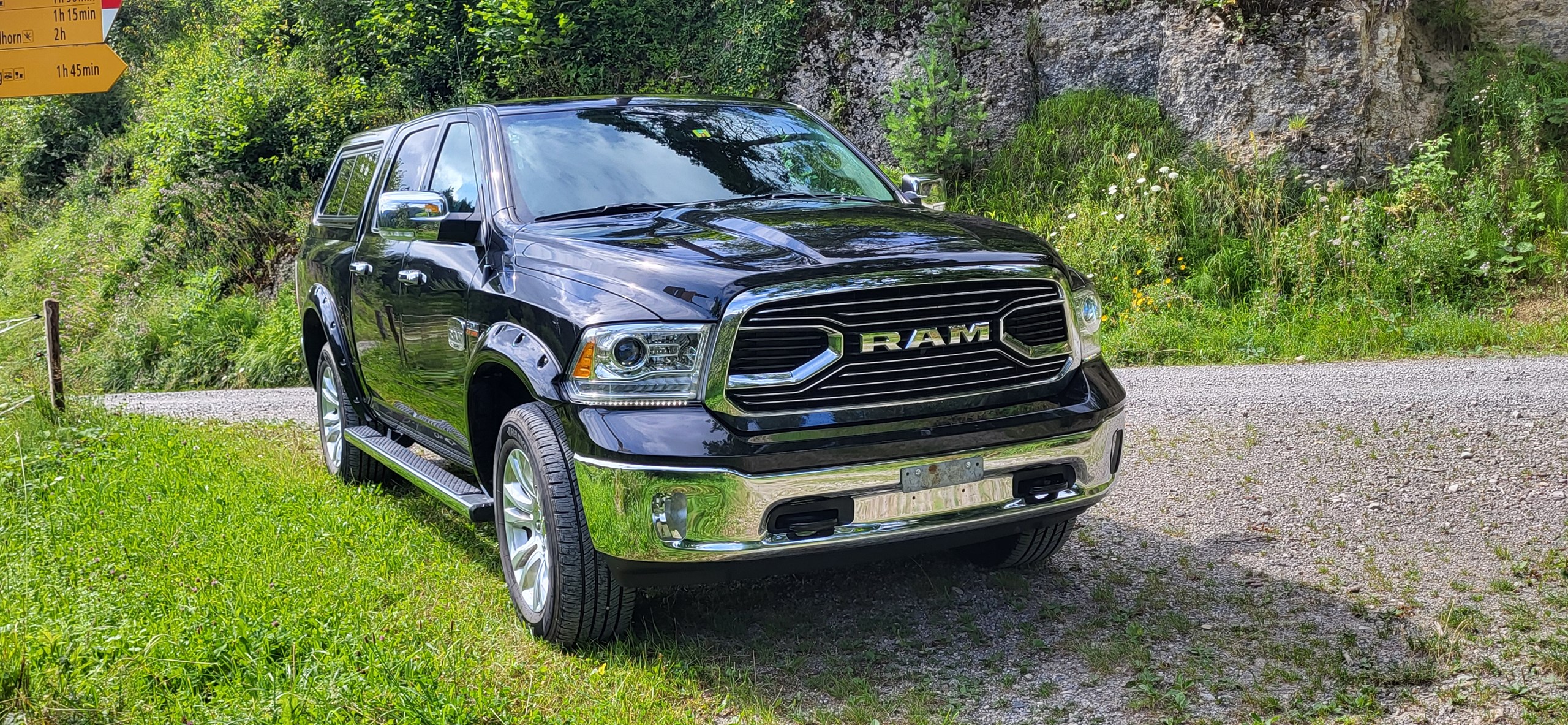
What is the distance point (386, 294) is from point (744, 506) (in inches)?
99.6

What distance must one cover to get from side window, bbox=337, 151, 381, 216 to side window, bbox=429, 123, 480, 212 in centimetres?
89

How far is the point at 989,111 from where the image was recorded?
41.9ft

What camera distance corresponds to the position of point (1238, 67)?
11.5 m

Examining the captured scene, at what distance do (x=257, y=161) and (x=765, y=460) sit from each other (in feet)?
47.5

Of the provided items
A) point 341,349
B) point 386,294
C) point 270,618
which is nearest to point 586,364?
point 270,618

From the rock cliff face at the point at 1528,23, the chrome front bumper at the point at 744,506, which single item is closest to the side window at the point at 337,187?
the chrome front bumper at the point at 744,506

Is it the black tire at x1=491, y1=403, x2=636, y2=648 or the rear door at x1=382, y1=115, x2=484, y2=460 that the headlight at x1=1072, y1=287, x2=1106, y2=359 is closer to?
the black tire at x1=491, y1=403, x2=636, y2=648

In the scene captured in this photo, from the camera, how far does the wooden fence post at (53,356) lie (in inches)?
286

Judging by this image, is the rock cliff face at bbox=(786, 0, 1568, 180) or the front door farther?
the rock cliff face at bbox=(786, 0, 1568, 180)

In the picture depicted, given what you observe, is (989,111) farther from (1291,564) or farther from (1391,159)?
(1291,564)

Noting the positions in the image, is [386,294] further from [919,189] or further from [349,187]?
[919,189]

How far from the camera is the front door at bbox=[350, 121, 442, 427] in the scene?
208 inches

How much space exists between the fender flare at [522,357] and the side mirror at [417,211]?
559 mm

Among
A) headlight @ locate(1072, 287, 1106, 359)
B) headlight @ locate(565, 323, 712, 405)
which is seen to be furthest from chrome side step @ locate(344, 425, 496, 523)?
headlight @ locate(1072, 287, 1106, 359)
